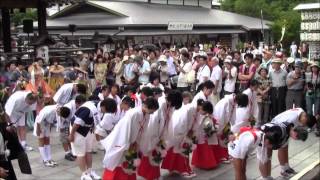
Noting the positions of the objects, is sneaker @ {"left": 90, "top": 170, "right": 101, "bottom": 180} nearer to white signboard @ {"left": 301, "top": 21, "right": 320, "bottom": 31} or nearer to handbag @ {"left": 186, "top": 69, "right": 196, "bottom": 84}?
handbag @ {"left": 186, "top": 69, "right": 196, "bottom": 84}

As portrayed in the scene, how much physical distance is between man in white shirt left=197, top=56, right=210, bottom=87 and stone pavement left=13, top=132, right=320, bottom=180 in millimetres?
2612

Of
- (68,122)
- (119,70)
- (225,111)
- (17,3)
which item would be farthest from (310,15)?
(17,3)

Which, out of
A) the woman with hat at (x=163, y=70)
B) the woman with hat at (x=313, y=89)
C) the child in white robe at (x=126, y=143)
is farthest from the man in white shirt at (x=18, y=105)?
the woman with hat at (x=313, y=89)

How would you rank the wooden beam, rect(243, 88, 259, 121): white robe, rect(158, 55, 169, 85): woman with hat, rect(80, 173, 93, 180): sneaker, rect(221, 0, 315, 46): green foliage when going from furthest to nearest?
rect(221, 0, 315, 46): green foliage → the wooden beam → rect(158, 55, 169, 85): woman with hat → rect(243, 88, 259, 121): white robe → rect(80, 173, 93, 180): sneaker

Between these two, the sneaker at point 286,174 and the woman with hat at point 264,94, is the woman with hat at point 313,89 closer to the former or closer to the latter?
the woman with hat at point 264,94

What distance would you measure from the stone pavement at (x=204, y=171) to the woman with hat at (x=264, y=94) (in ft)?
4.85

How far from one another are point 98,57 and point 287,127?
25.9 ft

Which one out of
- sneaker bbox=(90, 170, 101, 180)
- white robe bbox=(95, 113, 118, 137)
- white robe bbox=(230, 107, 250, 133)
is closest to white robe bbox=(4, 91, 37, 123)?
white robe bbox=(95, 113, 118, 137)

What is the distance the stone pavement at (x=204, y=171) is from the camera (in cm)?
782

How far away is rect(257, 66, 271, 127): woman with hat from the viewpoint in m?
11.0

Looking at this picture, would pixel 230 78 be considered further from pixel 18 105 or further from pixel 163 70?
pixel 18 105

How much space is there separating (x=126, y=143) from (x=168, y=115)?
1183 millimetres

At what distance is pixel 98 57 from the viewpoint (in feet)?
44.8

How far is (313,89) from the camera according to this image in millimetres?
10664
